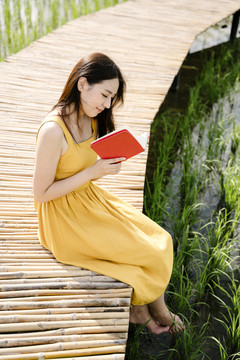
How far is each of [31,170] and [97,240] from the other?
101 cm

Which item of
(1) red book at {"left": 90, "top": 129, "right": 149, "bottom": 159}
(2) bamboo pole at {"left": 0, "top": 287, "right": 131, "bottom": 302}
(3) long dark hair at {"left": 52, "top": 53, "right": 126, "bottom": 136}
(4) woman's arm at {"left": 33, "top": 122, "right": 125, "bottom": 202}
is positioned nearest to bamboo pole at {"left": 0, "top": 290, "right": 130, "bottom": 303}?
(2) bamboo pole at {"left": 0, "top": 287, "right": 131, "bottom": 302}

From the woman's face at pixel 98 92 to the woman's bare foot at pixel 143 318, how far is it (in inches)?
38.8

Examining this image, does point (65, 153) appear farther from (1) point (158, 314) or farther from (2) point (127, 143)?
(1) point (158, 314)

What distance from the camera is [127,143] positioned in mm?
1934

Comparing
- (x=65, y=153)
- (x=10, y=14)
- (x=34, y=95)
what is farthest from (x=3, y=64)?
(x=65, y=153)

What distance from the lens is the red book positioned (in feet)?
6.15

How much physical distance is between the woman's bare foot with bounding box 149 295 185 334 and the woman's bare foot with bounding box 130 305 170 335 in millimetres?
29

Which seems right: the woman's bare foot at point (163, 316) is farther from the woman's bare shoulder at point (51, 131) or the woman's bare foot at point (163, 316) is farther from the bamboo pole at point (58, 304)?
the woman's bare shoulder at point (51, 131)

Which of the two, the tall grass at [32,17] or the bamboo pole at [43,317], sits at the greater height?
the tall grass at [32,17]

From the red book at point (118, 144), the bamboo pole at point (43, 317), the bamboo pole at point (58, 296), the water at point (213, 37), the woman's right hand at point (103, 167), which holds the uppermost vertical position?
the red book at point (118, 144)

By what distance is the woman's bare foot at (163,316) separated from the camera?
2.18 metres

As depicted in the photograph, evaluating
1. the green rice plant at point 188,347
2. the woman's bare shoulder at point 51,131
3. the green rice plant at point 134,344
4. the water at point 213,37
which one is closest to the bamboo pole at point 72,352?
the green rice plant at point 134,344

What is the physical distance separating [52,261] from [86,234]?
24 centimetres

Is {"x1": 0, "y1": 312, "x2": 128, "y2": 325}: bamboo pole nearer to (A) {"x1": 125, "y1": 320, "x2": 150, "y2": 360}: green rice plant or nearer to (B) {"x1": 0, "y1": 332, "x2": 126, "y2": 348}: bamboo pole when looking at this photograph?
(B) {"x1": 0, "y1": 332, "x2": 126, "y2": 348}: bamboo pole
